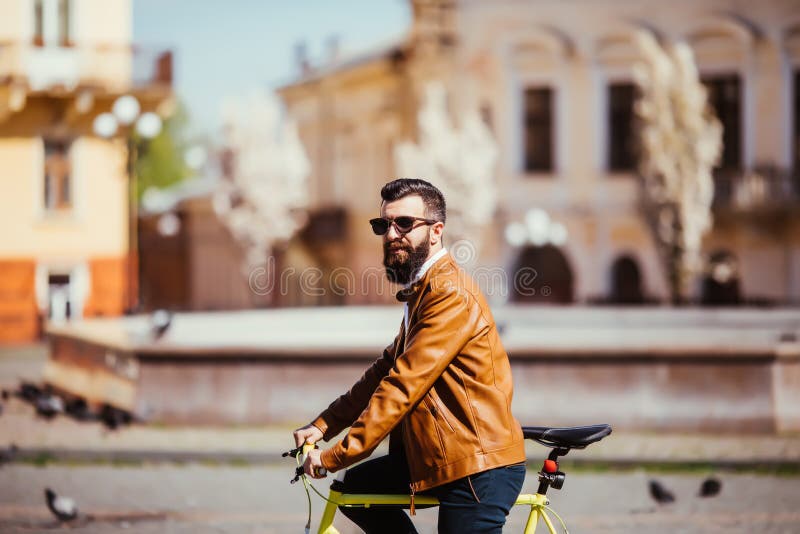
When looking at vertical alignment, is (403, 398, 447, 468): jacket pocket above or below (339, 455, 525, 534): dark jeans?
above

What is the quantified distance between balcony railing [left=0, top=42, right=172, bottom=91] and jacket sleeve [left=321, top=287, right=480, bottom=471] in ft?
90.5

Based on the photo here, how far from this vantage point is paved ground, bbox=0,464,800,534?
8977 mm

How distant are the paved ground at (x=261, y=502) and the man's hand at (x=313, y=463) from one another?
11.0 ft

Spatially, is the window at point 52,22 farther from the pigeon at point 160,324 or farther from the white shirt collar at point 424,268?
the white shirt collar at point 424,268

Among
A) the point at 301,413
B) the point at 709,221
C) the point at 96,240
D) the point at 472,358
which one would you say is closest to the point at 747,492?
the point at 301,413

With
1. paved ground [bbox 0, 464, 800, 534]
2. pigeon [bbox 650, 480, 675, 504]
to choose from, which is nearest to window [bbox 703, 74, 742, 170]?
paved ground [bbox 0, 464, 800, 534]

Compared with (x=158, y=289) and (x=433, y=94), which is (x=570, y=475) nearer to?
(x=433, y=94)

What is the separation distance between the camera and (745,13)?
33406 millimetres

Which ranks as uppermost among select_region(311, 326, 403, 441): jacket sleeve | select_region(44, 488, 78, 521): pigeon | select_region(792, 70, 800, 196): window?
select_region(792, 70, 800, 196): window

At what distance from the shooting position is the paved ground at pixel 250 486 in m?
9.08

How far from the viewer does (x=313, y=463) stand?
14.3ft

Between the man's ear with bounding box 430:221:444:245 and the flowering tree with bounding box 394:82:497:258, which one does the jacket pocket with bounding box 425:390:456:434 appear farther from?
the flowering tree with bounding box 394:82:497:258

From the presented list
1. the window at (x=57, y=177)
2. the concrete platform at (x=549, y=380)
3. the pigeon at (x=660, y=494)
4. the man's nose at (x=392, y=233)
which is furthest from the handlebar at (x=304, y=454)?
the window at (x=57, y=177)

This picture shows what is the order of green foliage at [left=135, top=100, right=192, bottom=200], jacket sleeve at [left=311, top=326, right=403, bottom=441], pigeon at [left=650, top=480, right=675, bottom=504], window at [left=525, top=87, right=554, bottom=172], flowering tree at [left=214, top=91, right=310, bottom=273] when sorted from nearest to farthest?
1. jacket sleeve at [left=311, top=326, right=403, bottom=441]
2. pigeon at [left=650, top=480, right=675, bottom=504]
3. window at [left=525, top=87, right=554, bottom=172]
4. flowering tree at [left=214, top=91, right=310, bottom=273]
5. green foliage at [left=135, top=100, right=192, bottom=200]
